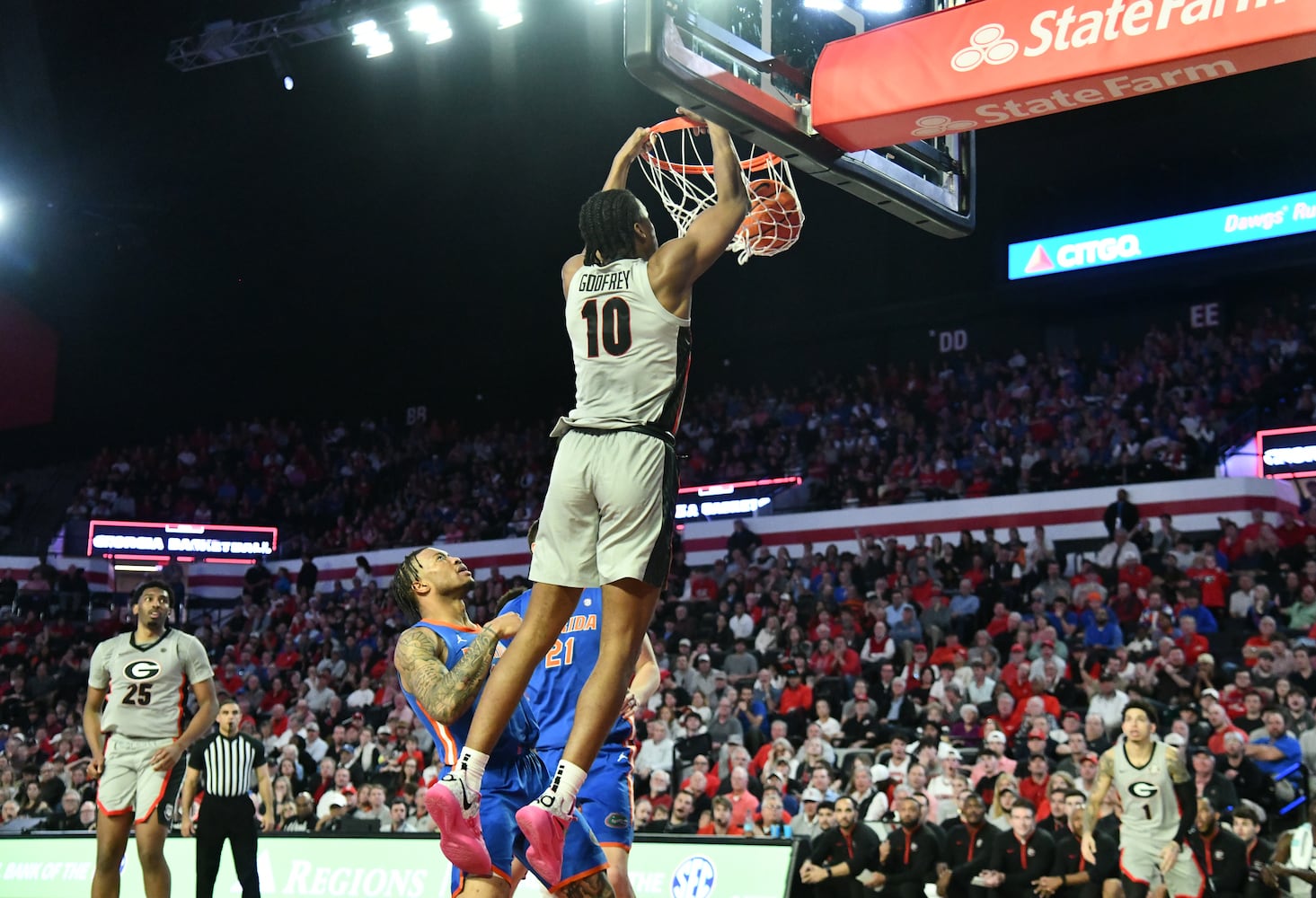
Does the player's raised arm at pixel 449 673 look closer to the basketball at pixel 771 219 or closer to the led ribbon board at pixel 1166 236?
the basketball at pixel 771 219

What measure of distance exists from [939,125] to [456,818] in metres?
3.73

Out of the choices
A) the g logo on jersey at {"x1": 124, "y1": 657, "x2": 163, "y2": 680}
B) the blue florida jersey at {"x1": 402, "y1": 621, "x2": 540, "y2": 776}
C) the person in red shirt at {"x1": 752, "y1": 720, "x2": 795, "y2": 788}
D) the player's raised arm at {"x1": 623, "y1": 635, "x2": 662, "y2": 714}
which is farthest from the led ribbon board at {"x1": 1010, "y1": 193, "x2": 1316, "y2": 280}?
the blue florida jersey at {"x1": 402, "y1": 621, "x2": 540, "y2": 776}

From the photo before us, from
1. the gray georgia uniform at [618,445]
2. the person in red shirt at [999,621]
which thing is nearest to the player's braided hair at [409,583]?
the gray georgia uniform at [618,445]

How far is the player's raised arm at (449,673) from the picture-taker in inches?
191

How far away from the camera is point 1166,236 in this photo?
2139cm

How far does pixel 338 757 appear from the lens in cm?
1611

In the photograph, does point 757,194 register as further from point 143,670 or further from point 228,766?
point 228,766

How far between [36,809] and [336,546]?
1046 cm

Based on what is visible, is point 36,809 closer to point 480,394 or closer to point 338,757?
point 338,757

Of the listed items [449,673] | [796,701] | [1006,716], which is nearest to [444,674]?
[449,673]

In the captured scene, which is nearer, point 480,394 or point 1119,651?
point 1119,651

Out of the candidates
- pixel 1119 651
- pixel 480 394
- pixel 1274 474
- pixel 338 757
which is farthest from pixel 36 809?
pixel 1274 474

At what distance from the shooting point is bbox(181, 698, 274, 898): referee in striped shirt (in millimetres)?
9406

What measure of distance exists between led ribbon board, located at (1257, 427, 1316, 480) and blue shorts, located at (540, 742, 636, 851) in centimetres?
1512
